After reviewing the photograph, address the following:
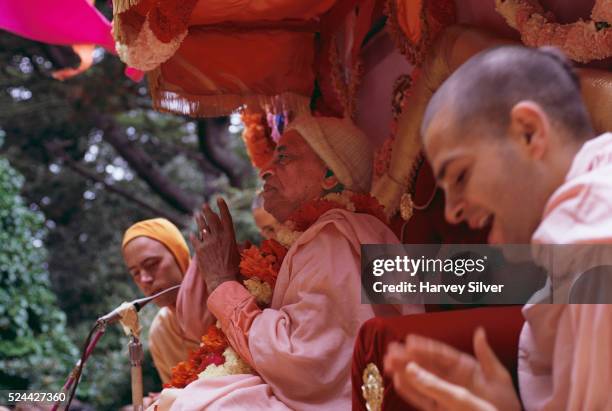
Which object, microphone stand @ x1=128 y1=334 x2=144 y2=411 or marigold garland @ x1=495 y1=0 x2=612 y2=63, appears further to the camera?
microphone stand @ x1=128 y1=334 x2=144 y2=411

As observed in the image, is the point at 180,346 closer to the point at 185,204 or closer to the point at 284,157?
the point at 284,157

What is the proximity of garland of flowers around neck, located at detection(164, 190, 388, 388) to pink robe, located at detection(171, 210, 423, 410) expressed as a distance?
15 cm

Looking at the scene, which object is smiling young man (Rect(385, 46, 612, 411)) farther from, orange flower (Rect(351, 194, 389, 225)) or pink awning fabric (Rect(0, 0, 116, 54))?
pink awning fabric (Rect(0, 0, 116, 54))

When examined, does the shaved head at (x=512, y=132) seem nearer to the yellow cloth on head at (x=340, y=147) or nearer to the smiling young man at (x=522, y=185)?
the smiling young man at (x=522, y=185)

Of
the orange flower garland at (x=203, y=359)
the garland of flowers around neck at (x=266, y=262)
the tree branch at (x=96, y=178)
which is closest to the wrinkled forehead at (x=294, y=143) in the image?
the garland of flowers around neck at (x=266, y=262)

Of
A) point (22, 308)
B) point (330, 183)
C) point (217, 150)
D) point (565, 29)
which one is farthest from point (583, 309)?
point (217, 150)

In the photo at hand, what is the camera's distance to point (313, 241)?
9.93 ft

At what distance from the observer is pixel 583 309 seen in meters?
1.61

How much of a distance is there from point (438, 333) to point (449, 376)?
0.46 m

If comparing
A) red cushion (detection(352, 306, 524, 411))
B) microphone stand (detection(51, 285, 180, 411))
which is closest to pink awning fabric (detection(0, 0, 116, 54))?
microphone stand (detection(51, 285, 180, 411))

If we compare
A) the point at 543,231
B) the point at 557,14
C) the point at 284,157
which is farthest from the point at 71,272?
the point at 543,231

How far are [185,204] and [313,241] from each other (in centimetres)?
752

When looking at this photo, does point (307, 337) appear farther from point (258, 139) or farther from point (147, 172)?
point (147, 172)

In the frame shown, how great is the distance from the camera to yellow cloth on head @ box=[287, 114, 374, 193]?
338 cm
